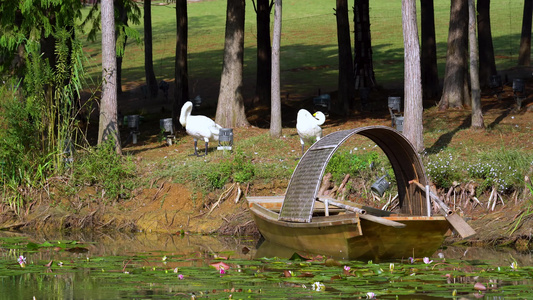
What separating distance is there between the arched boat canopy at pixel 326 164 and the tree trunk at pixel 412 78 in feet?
13.3

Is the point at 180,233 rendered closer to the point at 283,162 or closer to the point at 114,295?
the point at 283,162

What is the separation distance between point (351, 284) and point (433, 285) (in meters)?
1.00

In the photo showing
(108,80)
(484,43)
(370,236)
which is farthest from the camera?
(484,43)

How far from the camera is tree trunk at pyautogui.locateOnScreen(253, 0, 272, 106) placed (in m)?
29.5

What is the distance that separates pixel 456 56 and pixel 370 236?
537 inches

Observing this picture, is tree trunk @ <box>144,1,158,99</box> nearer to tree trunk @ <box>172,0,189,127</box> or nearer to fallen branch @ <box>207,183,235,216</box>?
tree trunk @ <box>172,0,189,127</box>

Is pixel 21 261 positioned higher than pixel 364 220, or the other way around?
pixel 364 220

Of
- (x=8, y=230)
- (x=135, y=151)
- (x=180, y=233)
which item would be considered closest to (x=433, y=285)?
(x=180, y=233)

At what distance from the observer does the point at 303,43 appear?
6334 centimetres

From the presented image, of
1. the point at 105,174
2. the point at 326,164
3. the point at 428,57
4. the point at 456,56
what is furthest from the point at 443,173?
the point at 428,57

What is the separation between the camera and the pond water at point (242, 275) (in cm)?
943

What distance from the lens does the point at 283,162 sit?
18516 millimetres

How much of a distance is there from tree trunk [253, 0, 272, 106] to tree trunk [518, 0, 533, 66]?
1728cm

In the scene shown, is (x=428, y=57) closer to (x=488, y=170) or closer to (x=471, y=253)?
(x=488, y=170)
